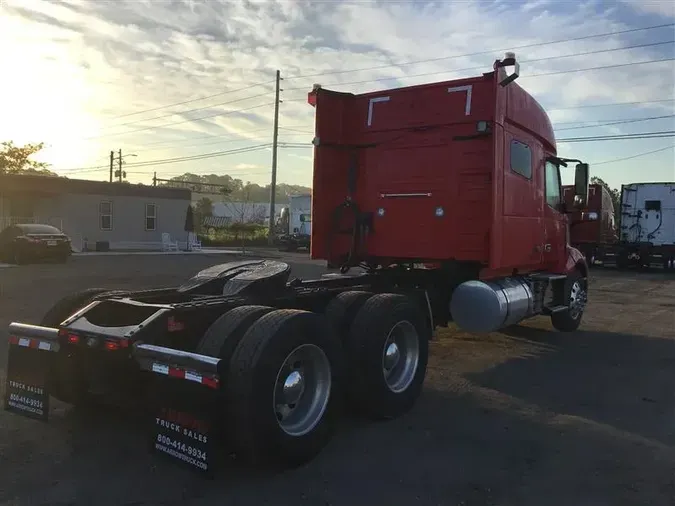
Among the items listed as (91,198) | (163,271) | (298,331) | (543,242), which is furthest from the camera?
(91,198)

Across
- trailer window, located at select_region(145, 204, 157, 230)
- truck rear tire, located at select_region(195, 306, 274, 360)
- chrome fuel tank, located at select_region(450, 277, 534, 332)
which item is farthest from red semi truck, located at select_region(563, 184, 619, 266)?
trailer window, located at select_region(145, 204, 157, 230)

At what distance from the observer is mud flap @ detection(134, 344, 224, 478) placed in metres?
3.61

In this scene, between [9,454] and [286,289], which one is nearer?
[9,454]

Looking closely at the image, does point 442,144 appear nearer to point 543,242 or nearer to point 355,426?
point 543,242

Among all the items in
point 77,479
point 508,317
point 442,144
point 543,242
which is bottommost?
point 77,479

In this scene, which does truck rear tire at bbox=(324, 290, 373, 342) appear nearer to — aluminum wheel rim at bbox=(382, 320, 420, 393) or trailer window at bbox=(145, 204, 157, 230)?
aluminum wheel rim at bbox=(382, 320, 420, 393)

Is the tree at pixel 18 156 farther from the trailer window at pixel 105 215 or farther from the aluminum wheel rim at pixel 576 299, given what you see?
the aluminum wheel rim at pixel 576 299

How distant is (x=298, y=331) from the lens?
4.15 m

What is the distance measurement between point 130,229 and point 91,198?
2.76m

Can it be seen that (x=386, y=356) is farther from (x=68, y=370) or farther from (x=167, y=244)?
(x=167, y=244)

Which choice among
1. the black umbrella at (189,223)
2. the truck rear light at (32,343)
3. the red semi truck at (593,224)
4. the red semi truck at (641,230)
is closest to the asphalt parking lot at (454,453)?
the truck rear light at (32,343)

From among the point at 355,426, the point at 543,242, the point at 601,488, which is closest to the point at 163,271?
the point at 543,242

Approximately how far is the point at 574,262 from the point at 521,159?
2.75m

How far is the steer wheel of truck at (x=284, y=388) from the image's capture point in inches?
148
